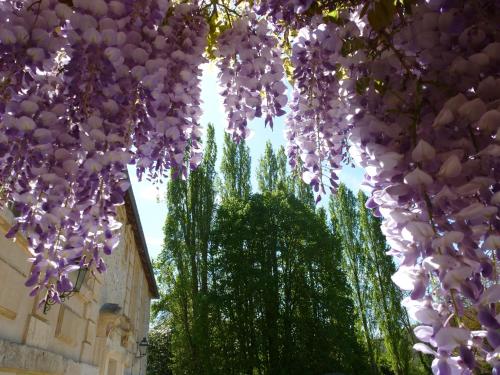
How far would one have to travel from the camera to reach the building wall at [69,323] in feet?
12.2

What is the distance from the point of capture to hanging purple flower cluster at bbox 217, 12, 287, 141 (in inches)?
80.6

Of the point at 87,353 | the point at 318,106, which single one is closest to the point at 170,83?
the point at 318,106

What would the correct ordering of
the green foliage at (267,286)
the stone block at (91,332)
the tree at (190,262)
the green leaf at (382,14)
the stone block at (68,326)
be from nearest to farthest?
1. the green leaf at (382,14)
2. the stone block at (68,326)
3. the stone block at (91,332)
4. the green foliage at (267,286)
5. the tree at (190,262)

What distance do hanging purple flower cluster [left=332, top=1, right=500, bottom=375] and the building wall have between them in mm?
1457

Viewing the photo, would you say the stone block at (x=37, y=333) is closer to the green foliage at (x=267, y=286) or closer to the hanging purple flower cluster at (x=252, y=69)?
the hanging purple flower cluster at (x=252, y=69)

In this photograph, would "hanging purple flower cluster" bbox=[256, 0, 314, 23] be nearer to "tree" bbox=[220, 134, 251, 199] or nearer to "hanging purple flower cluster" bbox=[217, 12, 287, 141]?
"hanging purple flower cluster" bbox=[217, 12, 287, 141]

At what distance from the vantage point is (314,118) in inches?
81.2

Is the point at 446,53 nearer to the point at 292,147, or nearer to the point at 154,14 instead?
the point at 154,14

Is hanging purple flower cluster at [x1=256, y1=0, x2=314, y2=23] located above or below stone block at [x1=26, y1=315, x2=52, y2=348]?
above

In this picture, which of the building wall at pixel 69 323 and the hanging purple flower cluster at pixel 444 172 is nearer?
the hanging purple flower cluster at pixel 444 172

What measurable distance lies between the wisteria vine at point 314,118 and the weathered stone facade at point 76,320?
585mm

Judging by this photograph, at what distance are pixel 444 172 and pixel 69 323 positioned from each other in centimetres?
583

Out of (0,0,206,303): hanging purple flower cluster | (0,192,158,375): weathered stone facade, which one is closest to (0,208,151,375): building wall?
(0,192,158,375): weathered stone facade

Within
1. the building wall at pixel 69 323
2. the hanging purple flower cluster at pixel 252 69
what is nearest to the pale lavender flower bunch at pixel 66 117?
the building wall at pixel 69 323
